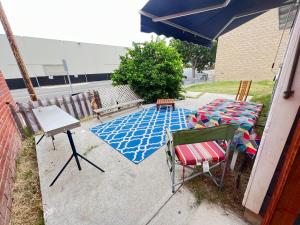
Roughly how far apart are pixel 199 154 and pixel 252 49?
12382mm

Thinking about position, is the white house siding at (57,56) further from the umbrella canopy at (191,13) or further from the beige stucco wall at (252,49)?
the umbrella canopy at (191,13)

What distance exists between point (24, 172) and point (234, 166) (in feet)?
11.8

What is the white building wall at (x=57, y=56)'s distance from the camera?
12.9 meters

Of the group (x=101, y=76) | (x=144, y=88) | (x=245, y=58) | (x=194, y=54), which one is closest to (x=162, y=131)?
(x=144, y=88)

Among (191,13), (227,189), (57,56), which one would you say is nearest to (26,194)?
(227,189)

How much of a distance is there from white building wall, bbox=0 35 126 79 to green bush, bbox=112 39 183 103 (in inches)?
504

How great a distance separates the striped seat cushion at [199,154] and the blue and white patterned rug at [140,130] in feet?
3.46

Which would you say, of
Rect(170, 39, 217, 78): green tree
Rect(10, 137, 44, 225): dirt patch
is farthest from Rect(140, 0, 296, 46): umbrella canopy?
Rect(170, 39, 217, 78): green tree

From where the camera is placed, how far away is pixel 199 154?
1729 mm

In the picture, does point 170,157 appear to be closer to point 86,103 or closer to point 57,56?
point 86,103

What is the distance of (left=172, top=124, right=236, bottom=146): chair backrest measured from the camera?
1.34m

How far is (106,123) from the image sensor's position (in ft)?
14.8

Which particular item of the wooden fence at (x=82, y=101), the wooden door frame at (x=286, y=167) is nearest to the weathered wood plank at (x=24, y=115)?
the wooden fence at (x=82, y=101)

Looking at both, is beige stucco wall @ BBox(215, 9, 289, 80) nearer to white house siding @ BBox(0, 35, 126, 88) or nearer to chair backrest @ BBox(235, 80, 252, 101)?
chair backrest @ BBox(235, 80, 252, 101)
